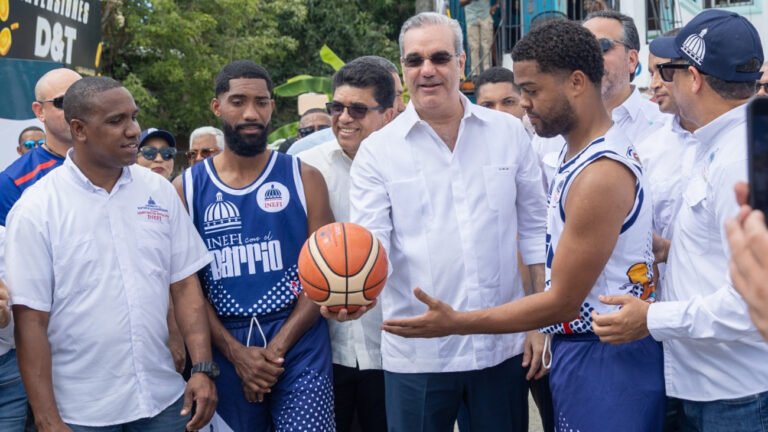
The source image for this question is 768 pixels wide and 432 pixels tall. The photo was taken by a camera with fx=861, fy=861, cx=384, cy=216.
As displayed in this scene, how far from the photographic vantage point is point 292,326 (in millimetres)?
4582

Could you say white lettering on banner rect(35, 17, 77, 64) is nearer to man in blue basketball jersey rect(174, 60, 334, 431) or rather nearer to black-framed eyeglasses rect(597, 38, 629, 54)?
man in blue basketball jersey rect(174, 60, 334, 431)

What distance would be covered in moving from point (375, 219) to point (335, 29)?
22.9 metres

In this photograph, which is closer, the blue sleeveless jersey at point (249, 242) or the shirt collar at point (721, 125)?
the shirt collar at point (721, 125)

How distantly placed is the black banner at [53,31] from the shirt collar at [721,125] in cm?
628

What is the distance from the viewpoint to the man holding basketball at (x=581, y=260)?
341 cm

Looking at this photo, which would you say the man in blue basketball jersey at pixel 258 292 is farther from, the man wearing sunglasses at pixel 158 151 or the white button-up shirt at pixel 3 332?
the man wearing sunglasses at pixel 158 151

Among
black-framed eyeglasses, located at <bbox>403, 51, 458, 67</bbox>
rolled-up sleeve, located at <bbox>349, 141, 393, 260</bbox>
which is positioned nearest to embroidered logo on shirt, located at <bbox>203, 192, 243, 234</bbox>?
rolled-up sleeve, located at <bbox>349, 141, 393, 260</bbox>

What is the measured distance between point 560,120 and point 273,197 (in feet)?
5.65

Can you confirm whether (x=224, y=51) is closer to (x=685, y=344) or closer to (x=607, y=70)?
(x=607, y=70)

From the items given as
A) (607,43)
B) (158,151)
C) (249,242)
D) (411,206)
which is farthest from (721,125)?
(158,151)

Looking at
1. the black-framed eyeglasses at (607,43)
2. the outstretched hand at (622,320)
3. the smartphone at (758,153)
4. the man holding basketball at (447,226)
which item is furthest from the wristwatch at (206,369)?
the smartphone at (758,153)

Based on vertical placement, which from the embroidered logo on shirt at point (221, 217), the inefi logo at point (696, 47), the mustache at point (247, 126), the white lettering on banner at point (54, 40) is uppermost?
the white lettering on banner at point (54, 40)

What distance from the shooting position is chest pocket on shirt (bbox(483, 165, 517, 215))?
14.1ft

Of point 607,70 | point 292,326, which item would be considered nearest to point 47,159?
Answer: point 292,326
